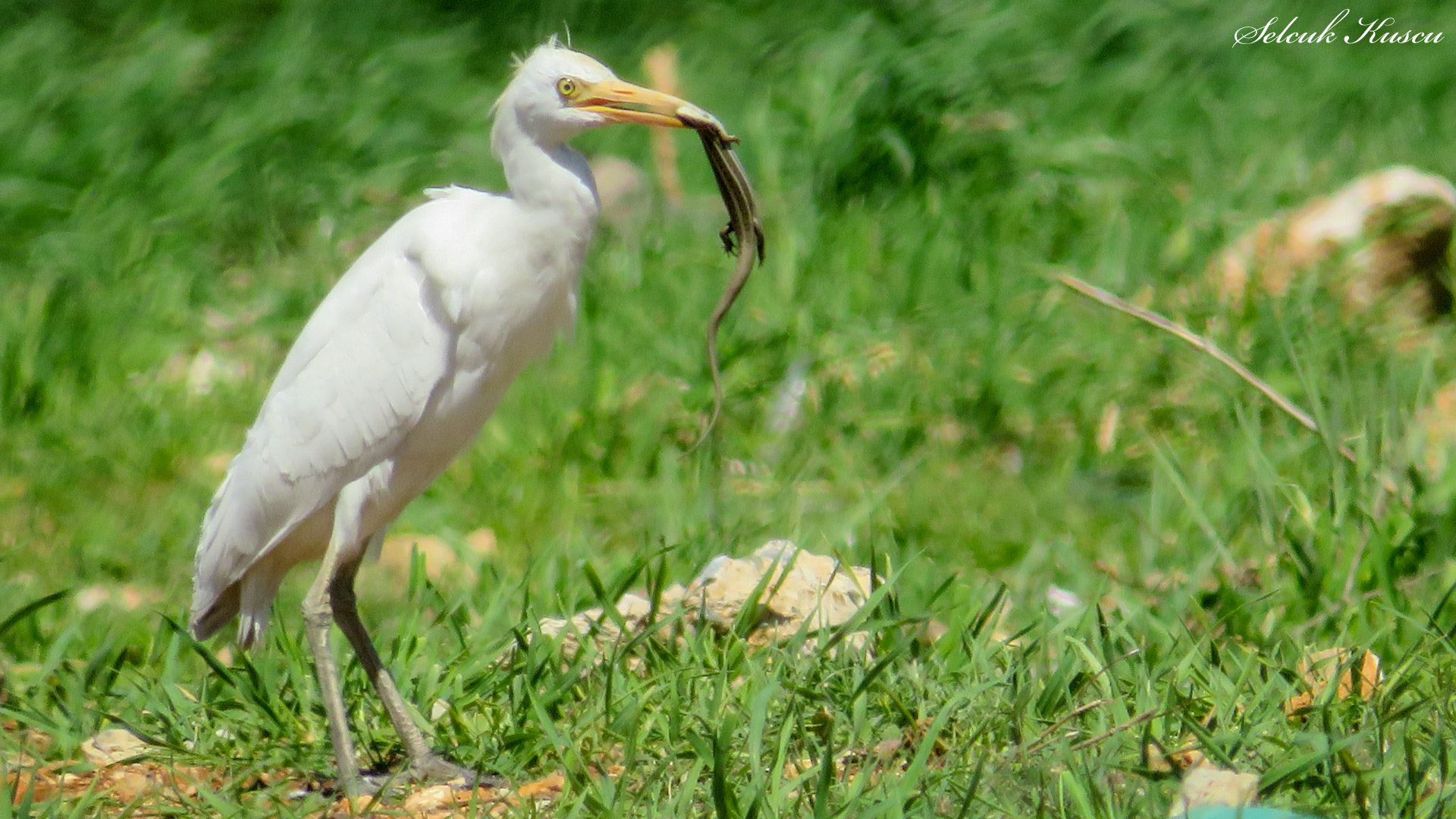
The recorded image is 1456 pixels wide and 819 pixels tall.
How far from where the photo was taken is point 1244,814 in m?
2.40

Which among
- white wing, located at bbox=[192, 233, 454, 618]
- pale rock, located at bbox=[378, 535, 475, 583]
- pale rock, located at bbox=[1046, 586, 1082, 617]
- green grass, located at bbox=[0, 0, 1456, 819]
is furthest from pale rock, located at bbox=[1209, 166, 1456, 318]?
white wing, located at bbox=[192, 233, 454, 618]

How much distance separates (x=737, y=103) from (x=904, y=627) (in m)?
4.48

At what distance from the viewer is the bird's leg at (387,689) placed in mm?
3099

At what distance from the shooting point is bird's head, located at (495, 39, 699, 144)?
3.28 metres

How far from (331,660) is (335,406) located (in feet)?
1.67

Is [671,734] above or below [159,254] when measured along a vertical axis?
below

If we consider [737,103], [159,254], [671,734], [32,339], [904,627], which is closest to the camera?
Result: [671,734]

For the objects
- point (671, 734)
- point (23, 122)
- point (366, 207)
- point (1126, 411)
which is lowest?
point (1126, 411)

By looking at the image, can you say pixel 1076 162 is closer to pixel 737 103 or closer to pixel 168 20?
pixel 737 103

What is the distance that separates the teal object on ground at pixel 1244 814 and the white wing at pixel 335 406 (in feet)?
5.39

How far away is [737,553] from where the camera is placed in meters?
4.26

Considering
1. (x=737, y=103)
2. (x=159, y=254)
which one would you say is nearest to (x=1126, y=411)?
(x=737, y=103)

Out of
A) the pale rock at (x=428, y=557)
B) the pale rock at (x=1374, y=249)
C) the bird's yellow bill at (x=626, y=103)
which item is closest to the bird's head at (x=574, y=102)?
the bird's yellow bill at (x=626, y=103)
